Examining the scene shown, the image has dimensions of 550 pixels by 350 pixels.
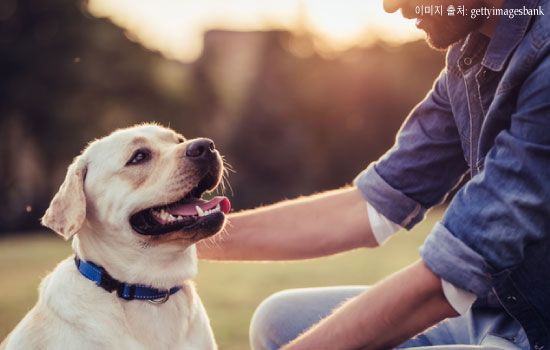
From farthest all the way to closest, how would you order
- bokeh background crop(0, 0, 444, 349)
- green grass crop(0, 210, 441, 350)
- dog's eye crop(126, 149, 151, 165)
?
bokeh background crop(0, 0, 444, 349) → green grass crop(0, 210, 441, 350) → dog's eye crop(126, 149, 151, 165)

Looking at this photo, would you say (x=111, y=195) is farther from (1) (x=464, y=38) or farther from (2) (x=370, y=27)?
(2) (x=370, y=27)

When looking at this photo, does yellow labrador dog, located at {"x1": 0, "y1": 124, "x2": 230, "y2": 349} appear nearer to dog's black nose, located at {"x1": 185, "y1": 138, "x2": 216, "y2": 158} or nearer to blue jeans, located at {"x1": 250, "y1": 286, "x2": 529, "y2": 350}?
dog's black nose, located at {"x1": 185, "y1": 138, "x2": 216, "y2": 158}

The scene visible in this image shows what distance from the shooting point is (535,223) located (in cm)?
221

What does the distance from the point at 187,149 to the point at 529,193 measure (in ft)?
5.46

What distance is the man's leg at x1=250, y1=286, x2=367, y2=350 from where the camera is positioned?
3.19 meters

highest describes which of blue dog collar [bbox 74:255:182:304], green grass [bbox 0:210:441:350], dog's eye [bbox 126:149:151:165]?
dog's eye [bbox 126:149:151:165]

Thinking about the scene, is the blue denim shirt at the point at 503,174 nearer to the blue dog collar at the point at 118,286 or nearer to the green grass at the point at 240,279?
the blue dog collar at the point at 118,286

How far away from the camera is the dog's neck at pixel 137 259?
10.3 feet

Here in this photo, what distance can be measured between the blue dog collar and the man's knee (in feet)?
1.46

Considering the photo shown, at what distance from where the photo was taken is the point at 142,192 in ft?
11.0

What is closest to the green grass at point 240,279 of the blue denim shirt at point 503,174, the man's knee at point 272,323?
the man's knee at point 272,323

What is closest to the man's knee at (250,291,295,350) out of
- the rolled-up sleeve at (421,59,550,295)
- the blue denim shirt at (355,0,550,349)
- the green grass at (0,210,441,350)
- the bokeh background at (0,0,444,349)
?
the blue denim shirt at (355,0,550,349)

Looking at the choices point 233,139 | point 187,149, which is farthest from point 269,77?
point 187,149

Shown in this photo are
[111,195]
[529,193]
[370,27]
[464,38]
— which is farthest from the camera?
[370,27]
